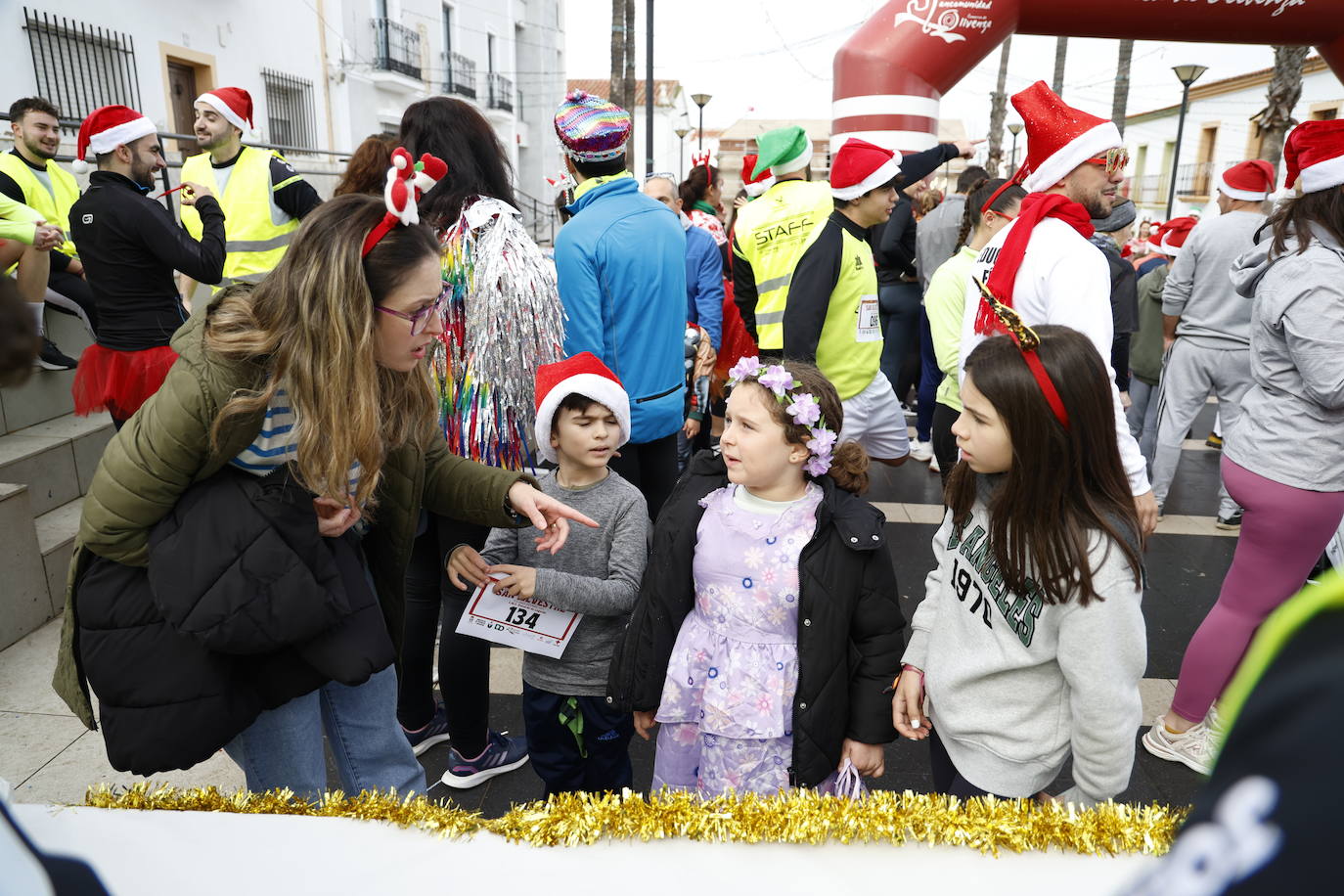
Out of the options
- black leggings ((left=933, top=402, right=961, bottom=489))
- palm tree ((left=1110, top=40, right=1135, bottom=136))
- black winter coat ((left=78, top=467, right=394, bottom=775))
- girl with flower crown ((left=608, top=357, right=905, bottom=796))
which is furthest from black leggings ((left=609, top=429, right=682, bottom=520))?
palm tree ((left=1110, top=40, right=1135, bottom=136))

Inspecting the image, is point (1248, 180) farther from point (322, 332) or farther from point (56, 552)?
point (56, 552)

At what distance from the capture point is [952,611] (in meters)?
1.92

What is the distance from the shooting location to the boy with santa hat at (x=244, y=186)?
385cm

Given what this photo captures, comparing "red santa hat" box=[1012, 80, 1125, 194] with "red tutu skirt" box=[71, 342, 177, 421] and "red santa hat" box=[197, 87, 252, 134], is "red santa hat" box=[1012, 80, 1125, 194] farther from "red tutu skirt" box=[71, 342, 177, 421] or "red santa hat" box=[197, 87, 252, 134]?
"red tutu skirt" box=[71, 342, 177, 421]

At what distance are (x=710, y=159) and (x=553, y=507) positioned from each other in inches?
244

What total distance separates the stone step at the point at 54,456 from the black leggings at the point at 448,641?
7.84 feet

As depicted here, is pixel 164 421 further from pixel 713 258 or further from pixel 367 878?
pixel 713 258

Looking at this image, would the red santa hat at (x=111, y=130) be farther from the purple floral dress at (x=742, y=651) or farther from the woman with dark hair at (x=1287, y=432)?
the woman with dark hair at (x=1287, y=432)

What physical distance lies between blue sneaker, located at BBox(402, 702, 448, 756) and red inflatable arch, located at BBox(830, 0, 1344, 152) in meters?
4.84

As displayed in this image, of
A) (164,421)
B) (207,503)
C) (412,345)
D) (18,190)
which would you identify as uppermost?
(18,190)

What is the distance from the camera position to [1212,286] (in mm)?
4562

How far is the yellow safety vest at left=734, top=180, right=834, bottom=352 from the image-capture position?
153 inches

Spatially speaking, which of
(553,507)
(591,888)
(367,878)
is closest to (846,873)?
(591,888)

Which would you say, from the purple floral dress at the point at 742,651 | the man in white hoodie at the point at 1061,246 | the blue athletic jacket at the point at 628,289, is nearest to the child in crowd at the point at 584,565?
the purple floral dress at the point at 742,651
